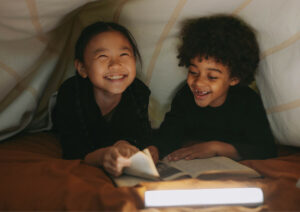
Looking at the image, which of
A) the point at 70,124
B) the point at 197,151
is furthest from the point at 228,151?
the point at 70,124

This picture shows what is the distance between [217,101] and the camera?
0.82m

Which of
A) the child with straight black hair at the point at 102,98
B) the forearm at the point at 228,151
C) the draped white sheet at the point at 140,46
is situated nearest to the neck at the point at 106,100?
the child with straight black hair at the point at 102,98

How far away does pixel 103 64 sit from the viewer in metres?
0.72

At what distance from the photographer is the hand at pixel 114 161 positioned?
56 cm

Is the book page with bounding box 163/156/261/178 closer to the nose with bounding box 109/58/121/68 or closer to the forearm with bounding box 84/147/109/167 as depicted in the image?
the forearm with bounding box 84/147/109/167

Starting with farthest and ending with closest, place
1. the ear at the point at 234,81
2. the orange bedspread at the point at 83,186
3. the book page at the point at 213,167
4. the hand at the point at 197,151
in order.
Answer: the ear at the point at 234,81 < the hand at the point at 197,151 < the book page at the point at 213,167 < the orange bedspread at the point at 83,186

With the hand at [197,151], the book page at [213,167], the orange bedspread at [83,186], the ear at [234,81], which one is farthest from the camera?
the ear at [234,81]

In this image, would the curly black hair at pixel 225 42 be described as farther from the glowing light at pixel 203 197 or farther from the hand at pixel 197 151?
the glowing light at pixel 203 197

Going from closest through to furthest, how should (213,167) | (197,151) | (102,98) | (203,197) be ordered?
(203,197) < (213,167) < (197,151) < (102,98)

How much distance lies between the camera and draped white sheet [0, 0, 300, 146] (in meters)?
0.66

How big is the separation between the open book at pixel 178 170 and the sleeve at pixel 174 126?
0.14m

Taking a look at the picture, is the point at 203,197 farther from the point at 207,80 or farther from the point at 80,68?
the point at 80,68

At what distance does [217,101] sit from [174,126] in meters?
0.15

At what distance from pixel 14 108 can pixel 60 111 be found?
0.13 metres
